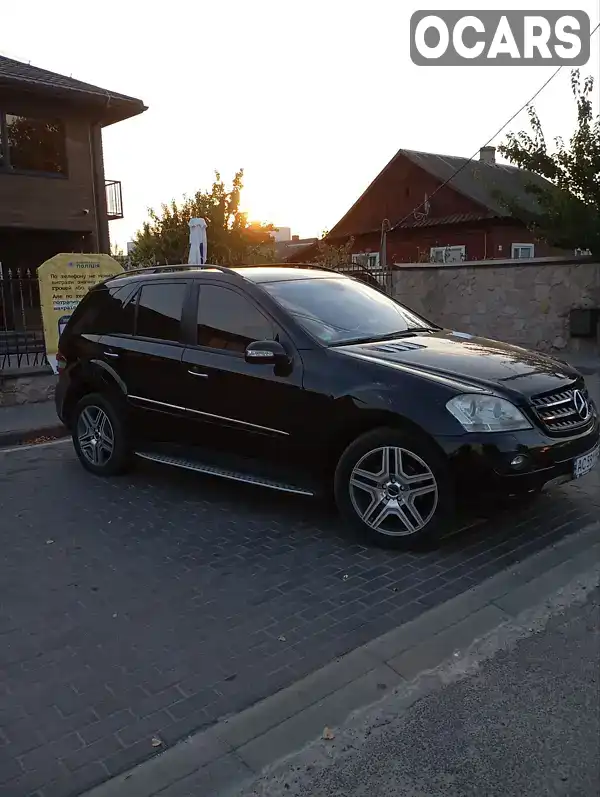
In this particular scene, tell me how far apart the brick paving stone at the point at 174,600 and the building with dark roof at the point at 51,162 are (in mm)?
14728

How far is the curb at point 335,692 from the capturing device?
251cm

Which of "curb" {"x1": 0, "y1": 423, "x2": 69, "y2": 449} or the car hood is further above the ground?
the car hood

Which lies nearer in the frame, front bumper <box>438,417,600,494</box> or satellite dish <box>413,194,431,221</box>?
front bumper <box>438,417,600,494</box>

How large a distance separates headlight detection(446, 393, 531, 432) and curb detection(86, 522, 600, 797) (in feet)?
2.63

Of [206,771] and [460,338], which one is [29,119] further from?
[206,771]

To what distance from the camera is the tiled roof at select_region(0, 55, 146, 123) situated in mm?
17297

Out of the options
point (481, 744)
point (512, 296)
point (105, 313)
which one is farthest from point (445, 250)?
point (481, 744)

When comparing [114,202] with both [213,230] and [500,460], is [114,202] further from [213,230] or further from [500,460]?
[500,460]

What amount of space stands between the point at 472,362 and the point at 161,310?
2.55 m

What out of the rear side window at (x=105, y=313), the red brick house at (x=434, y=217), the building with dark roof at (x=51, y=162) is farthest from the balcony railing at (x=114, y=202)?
the rear side window at (x=105, y=313)

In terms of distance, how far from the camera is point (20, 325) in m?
9.77

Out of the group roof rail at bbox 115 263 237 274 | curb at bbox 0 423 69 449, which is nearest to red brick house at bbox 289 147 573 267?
curb at bbox 0 423 69 449

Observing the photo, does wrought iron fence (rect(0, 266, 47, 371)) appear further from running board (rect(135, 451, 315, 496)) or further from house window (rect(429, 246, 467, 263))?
house window (rect(429, 246, 467, 263))

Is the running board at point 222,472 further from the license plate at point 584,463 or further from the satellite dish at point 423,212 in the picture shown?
the satellite dish at point 423,212
